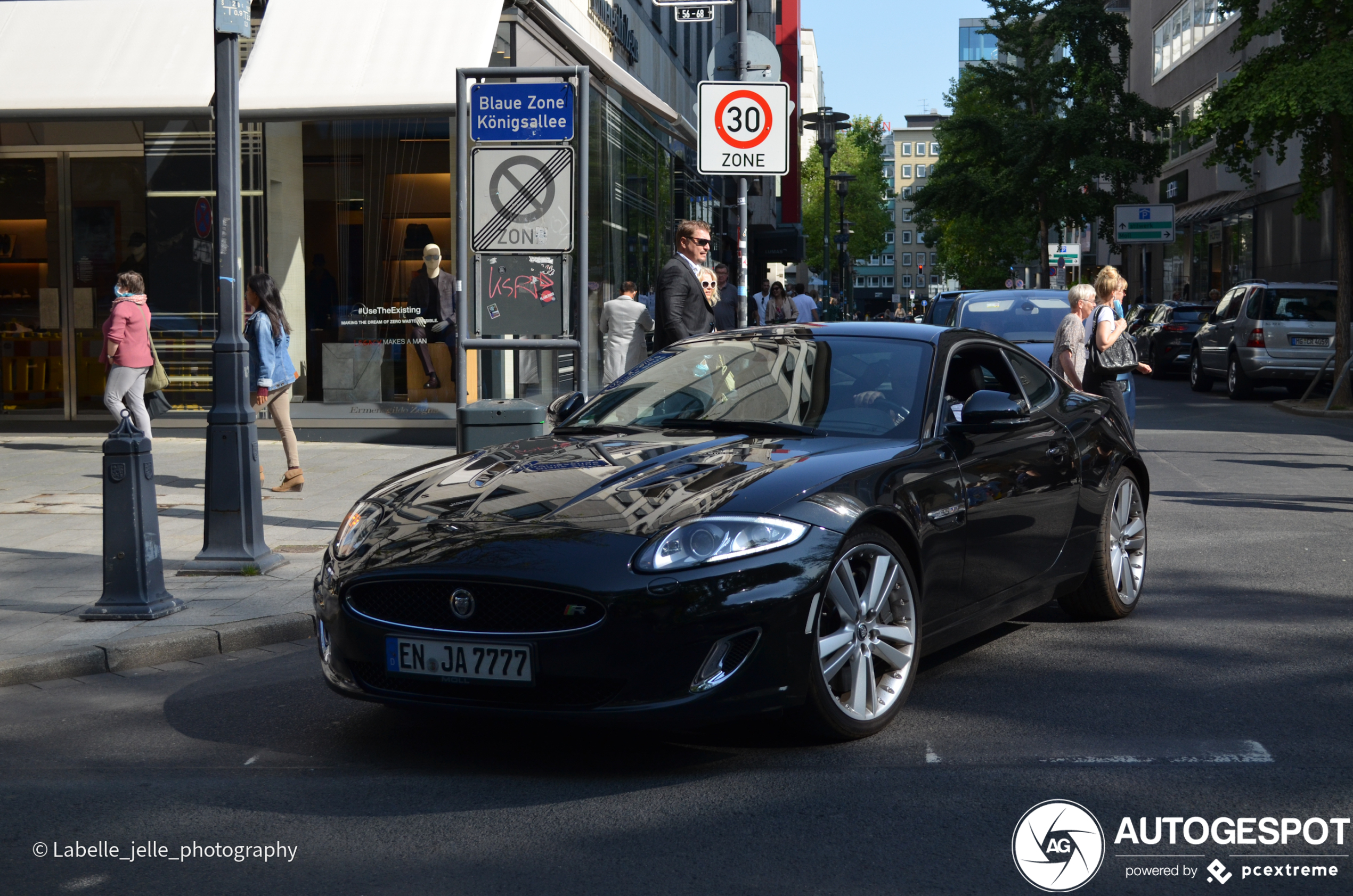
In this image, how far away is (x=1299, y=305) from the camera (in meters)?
23.3

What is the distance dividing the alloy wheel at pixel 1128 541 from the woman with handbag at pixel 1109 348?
4046 millimetres

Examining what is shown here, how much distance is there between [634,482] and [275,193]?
12256mm

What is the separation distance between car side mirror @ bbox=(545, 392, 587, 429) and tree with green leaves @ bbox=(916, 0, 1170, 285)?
45.4 meters

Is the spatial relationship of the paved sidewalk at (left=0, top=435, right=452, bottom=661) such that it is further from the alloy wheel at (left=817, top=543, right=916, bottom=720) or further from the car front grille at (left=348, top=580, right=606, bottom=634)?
the alloy wheel at (left=817, top=543, right=916, bottom=720)

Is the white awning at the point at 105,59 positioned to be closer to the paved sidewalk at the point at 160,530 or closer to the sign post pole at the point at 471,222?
the paved sidewalk at the point at 160,530

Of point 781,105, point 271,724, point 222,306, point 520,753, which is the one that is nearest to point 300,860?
point 520,753

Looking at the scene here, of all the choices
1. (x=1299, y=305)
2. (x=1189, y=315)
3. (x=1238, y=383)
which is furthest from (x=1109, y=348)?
(x=1189, y=315)

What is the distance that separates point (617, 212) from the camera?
19.5 m

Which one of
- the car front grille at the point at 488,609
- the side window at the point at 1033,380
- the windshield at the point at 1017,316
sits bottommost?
the car front grille at the point at 488,609

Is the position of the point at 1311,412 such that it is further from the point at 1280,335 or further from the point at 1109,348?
the point at 1109,348

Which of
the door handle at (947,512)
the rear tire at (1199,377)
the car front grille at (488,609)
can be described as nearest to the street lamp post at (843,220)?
the rear tire at (1199,377)

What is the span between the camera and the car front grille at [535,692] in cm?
427

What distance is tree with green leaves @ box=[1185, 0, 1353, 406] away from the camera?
21.6 metres

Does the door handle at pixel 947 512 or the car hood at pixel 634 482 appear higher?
the car hood at pixel 634 482
